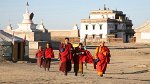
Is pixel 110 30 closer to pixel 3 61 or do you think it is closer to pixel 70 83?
pixel 3 61

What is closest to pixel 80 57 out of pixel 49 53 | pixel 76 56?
pixel 76 56

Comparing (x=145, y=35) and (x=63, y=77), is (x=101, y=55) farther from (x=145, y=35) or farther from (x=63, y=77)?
(x=145, y=35)

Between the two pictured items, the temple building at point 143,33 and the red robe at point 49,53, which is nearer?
the red robe at point 49,53

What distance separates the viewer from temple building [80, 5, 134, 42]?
259 ft

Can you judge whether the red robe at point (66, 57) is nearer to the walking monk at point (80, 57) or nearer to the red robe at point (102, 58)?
the walking monk at point (80, 57)

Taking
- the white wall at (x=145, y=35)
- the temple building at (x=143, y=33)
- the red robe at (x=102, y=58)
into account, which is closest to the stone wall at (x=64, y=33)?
the temple building at (x=143, y=33)

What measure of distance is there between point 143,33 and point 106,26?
25.4ft

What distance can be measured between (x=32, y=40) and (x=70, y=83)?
1144 inches

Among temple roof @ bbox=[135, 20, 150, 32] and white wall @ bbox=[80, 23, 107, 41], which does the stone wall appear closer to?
white wall @ bbox=[80, 23, 107, 41]

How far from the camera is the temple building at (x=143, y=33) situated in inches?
2936

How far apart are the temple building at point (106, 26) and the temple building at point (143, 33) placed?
3.17 meters

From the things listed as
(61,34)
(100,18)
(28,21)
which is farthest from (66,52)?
(61,34)

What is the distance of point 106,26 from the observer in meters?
78.7

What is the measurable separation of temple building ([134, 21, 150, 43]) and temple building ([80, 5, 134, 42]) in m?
3.17
